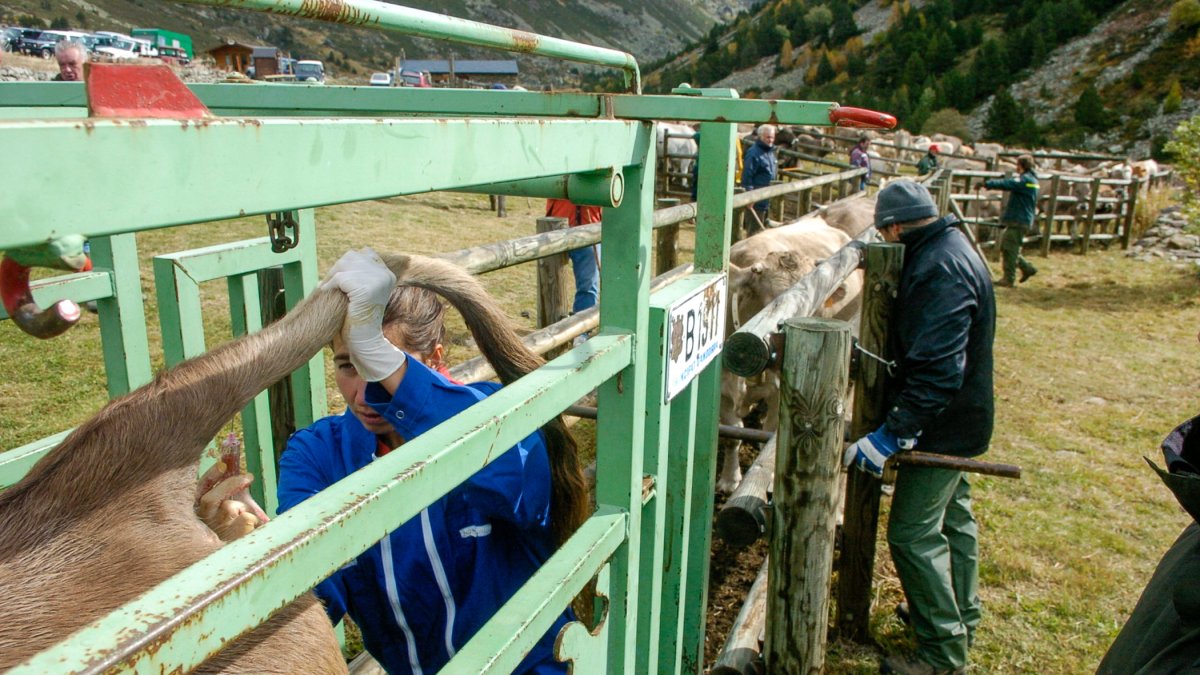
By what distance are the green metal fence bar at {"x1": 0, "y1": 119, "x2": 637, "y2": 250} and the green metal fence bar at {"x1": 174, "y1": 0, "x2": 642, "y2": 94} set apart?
35 centimetres

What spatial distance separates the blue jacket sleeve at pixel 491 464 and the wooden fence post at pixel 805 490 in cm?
98

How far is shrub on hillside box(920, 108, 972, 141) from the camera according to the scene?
4166 centimetres

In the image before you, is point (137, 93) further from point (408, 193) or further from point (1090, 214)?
point (1090, 214)

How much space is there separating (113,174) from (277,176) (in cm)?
15

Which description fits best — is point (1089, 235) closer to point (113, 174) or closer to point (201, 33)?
point (113, 174)

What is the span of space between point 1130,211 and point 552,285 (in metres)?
13.6

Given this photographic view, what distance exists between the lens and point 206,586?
0.71 metres

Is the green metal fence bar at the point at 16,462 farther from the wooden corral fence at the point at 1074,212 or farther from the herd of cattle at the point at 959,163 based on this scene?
the wooden corral fence at the point at 1074,212

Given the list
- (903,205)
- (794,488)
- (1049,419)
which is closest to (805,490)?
(794,488)

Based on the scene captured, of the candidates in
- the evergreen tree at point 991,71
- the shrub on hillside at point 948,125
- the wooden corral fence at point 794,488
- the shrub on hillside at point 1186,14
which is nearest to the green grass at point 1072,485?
the wooden corral fence at point 794,488

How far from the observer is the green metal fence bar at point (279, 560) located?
640 mm

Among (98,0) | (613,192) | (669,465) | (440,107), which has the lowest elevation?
(669,465)

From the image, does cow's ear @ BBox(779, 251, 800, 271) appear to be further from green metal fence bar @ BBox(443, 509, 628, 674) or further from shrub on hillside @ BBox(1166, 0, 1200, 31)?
shrub on hillside @ BBox(1166, 0, 1200, 31)

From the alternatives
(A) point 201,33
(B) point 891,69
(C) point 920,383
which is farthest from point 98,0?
(C) point 920,383
